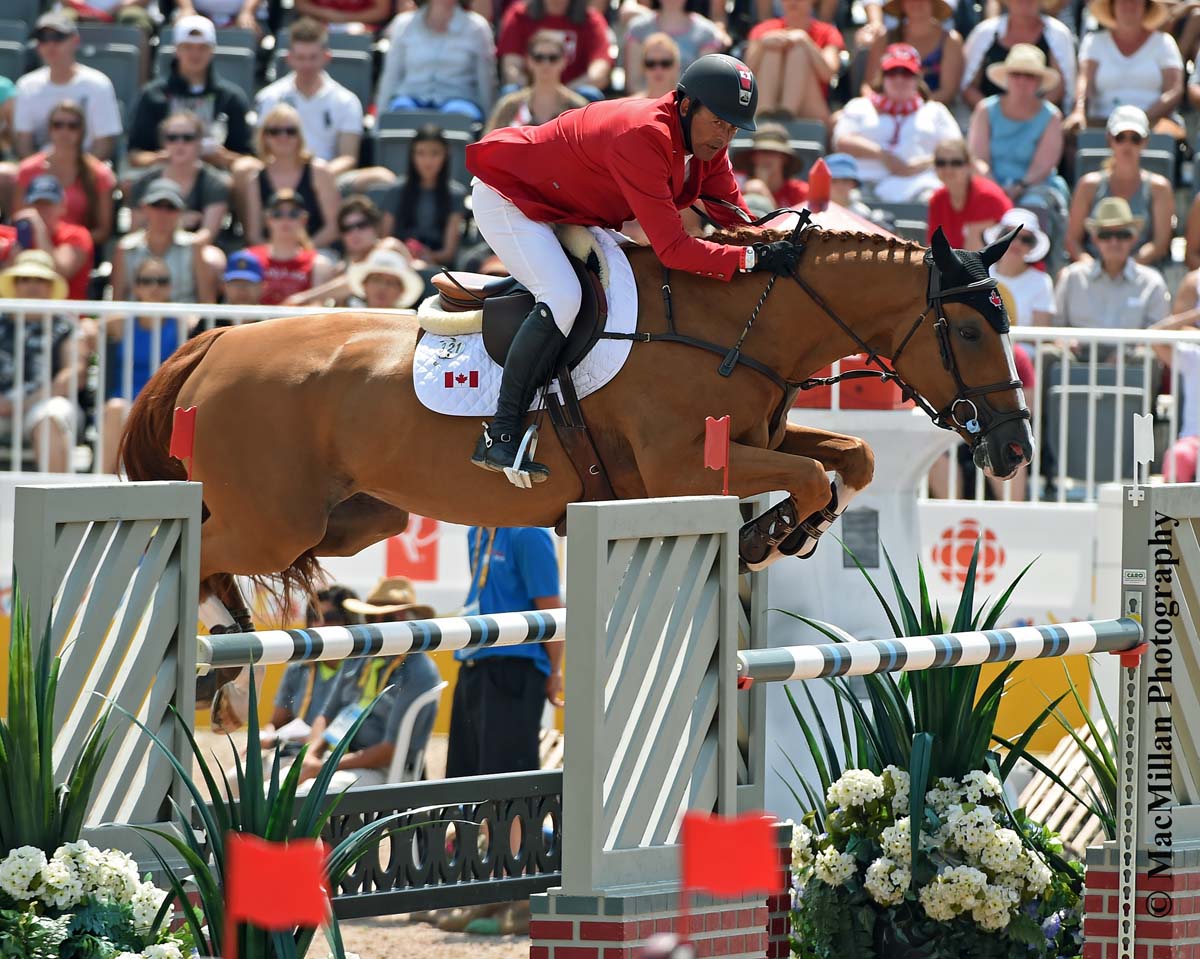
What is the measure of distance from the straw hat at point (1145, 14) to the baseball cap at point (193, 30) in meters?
5.58

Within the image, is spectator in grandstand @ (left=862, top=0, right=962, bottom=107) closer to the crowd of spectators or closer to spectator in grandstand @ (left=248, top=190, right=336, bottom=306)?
the crowd of spectators

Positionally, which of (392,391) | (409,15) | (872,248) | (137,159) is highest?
(409,15)

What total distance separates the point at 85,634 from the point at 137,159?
9302 millimetres

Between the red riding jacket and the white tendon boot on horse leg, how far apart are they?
177cm

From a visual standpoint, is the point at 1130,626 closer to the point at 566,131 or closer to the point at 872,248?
the point at 872,248

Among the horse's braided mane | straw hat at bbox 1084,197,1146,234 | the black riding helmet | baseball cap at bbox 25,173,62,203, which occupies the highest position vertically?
baseball cap at bbox 25,173,62,203

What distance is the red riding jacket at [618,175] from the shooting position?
6.14 meters

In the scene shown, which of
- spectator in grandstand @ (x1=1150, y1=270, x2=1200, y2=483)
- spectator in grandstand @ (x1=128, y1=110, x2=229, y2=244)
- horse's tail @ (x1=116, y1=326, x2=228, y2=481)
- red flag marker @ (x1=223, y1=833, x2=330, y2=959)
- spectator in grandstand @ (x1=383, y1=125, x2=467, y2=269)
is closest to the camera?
red flag marker @ (x1=223, y1=833, x2=330, y2=959)

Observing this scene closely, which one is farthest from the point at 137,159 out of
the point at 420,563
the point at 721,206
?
the point at 721,206

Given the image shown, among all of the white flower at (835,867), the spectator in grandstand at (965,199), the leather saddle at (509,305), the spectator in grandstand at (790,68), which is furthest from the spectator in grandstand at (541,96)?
the white flower at (835,867)

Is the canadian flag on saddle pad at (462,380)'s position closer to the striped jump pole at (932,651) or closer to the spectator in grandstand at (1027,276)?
the striped jump pole at (932,651)

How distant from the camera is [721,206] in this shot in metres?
6.71

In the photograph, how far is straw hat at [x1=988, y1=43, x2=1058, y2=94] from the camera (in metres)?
11.8

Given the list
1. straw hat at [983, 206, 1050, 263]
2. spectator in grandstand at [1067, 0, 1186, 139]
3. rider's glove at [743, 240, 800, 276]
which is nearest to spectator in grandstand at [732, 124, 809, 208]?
straw hat at [983, 206, 1050, 263]
